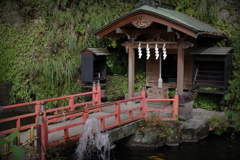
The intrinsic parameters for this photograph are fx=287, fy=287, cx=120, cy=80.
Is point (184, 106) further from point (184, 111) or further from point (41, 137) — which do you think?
point (41, 137)

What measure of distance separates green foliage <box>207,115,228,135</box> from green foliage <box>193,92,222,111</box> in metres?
1.82

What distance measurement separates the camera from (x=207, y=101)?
13625 millimetres

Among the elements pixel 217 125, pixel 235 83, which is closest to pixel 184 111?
pixel 217 125

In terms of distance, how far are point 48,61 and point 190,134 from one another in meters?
8.02

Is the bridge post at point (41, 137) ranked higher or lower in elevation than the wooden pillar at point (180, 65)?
lower

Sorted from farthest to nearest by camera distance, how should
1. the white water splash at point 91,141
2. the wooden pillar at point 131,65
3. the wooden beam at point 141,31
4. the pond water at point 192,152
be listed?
the wooden pillar at point 131,65, the wooden beam at point 141,31, the pond water at point 192,152, the white water splash at point 91,141

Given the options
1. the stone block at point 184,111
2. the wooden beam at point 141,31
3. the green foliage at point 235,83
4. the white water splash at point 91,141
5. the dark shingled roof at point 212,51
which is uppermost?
the wooden beam at point 141,31

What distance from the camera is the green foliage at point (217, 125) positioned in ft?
37.6

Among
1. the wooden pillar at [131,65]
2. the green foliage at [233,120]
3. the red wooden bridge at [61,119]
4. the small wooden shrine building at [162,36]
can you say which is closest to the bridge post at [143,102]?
the red wooden bridge at [61,119]

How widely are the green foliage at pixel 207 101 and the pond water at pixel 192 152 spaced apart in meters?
2.51

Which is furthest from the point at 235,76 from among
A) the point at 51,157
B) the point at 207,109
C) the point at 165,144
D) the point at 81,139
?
the point at 51,157

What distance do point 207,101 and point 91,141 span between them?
6856mm

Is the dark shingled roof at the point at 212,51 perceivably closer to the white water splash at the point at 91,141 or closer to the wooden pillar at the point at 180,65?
the wooden pillar at the point at 180,65

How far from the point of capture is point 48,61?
1473cm
